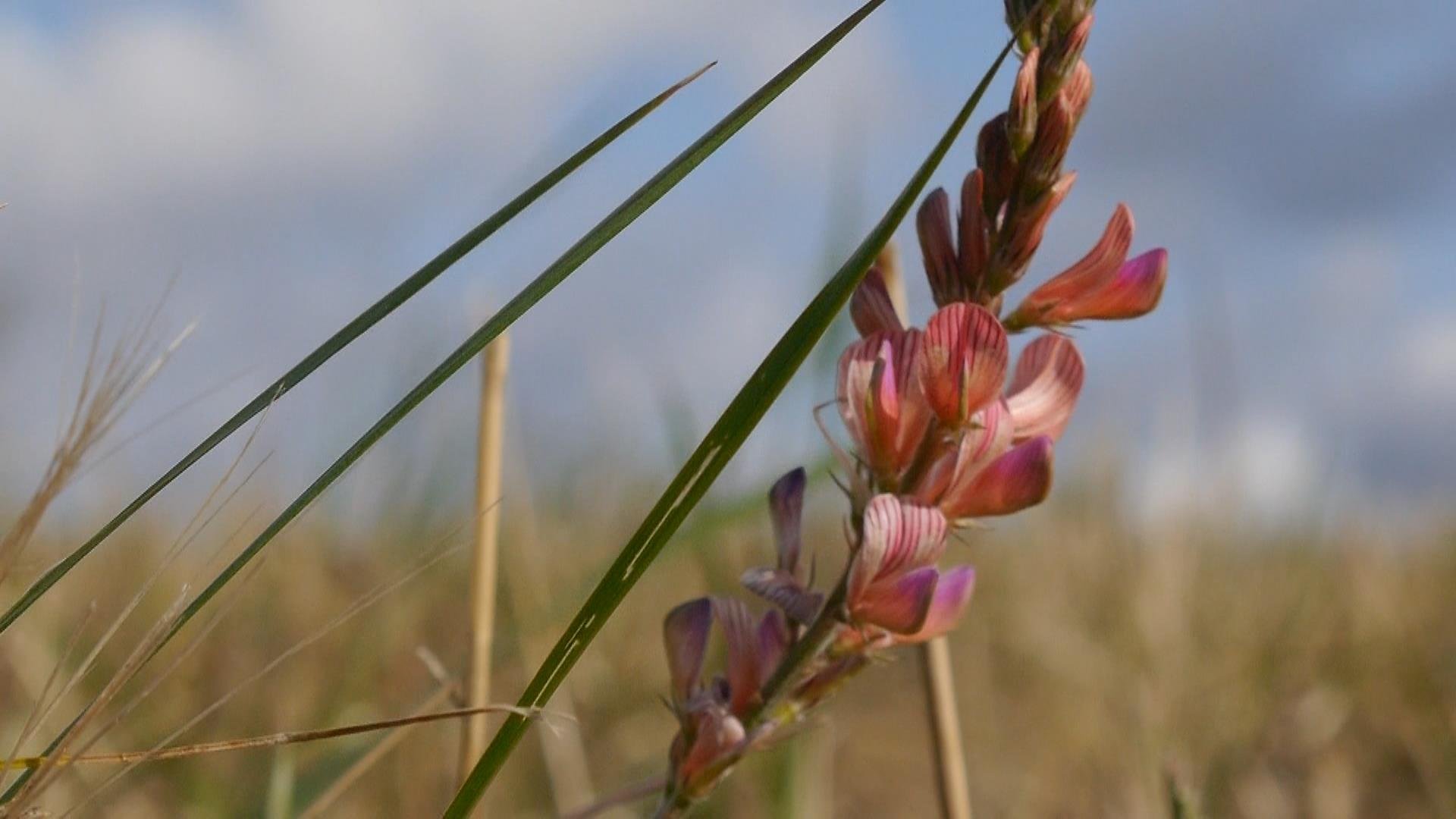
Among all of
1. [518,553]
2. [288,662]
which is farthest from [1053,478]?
[288,662]

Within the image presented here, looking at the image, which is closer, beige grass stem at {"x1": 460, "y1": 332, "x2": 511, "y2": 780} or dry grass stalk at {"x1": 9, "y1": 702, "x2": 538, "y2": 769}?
dry grass stalk at {"x1": 9, "y1": 702, "x2": 538, "y2": 769}

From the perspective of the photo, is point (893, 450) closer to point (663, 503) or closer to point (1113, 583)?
point (663, 503)

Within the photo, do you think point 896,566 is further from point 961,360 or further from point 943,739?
point 943,739

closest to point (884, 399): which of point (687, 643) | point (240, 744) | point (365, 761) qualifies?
point (687, 643)

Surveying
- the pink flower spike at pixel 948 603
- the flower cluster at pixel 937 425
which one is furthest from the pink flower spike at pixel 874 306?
the pink flower spike at pixel 948 603

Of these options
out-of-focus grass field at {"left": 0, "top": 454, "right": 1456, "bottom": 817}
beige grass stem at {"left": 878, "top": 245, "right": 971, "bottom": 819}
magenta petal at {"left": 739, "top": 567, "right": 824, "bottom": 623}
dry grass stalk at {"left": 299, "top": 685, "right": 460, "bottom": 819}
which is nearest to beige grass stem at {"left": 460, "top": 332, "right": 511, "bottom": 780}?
dry grass stalk at {"left": 299, "top": 685, "right": 460, "bottom": 819}

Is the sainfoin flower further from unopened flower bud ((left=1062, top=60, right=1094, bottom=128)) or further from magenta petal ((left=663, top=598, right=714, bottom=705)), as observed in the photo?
unopened flower bud ((left=1062, top=60, right=1094, bottom=128))
